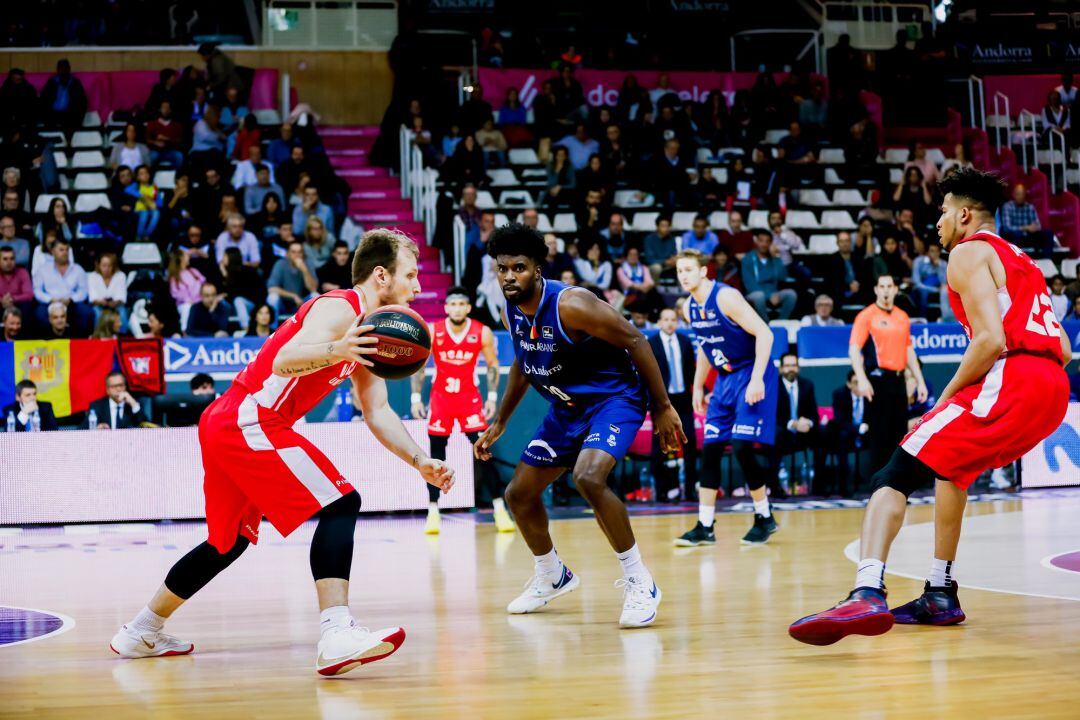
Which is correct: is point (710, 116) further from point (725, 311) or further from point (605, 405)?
point (605, 405)

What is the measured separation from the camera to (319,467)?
4.68 m

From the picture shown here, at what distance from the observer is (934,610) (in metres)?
5.46

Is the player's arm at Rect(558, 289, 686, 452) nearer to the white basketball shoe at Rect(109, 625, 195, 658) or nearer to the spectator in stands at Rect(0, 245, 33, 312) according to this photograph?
the white basketball shoe at Rect(109, 625, 195, 658)

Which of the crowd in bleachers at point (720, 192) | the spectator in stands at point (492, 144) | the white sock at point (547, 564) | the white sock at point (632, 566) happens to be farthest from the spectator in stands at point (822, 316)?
the white sock at point (632, 566)

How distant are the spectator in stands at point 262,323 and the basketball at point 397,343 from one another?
7.89m

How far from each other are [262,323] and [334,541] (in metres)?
7.94

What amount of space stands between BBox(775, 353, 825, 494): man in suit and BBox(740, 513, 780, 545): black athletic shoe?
343 centimetres

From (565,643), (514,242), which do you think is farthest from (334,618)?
(514,242)

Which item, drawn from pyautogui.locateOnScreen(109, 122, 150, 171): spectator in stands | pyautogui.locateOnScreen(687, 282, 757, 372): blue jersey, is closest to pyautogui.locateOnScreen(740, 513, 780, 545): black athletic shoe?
pyautogui.locateOnScreen(687, 282, 757, 372): blue jersey

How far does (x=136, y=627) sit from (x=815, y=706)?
2727 millimetres

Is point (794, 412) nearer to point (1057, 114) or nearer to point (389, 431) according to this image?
point (389, 431)

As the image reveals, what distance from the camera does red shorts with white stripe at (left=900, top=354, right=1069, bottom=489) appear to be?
5.07 metres

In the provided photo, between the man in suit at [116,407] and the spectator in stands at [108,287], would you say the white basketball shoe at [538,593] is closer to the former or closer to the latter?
the man in suit at [116,407]

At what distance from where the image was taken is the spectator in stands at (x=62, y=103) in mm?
16547
